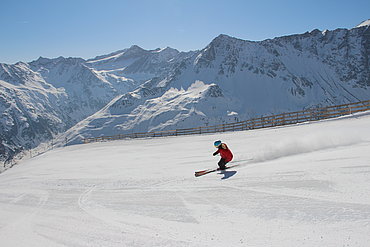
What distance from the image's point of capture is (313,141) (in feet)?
40.8

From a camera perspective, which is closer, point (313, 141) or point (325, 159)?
point (325, 159)

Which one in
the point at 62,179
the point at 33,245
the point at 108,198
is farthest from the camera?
the point at 62,179

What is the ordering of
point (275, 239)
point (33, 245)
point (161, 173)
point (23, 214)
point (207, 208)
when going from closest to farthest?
point (275, 239), point (33, 245), point (207, 208), point (23, 214), point (161, 173)

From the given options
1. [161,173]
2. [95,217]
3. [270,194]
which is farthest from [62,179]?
[270,194]

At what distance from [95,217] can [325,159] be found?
24.6 ft

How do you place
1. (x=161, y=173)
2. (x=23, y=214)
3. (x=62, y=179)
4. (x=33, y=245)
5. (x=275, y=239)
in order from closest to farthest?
1. (x=275, y=239)
2. (x=33, y=245)
3. (x=23, y=214)
4. (x=161, y=173)
5. (x=62, y=179)

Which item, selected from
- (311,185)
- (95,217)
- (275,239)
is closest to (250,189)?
(311,185)

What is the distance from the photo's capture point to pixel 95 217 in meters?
7.25

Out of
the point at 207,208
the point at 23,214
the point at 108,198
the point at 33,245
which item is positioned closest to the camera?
the point at 33,245

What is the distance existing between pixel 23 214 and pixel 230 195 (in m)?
6.31

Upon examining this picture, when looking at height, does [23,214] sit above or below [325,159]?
below

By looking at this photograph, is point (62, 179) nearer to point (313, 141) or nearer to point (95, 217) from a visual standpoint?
point (95, 217)

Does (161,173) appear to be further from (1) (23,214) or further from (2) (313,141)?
(2) (313,141)

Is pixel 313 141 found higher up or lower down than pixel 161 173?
higher up
